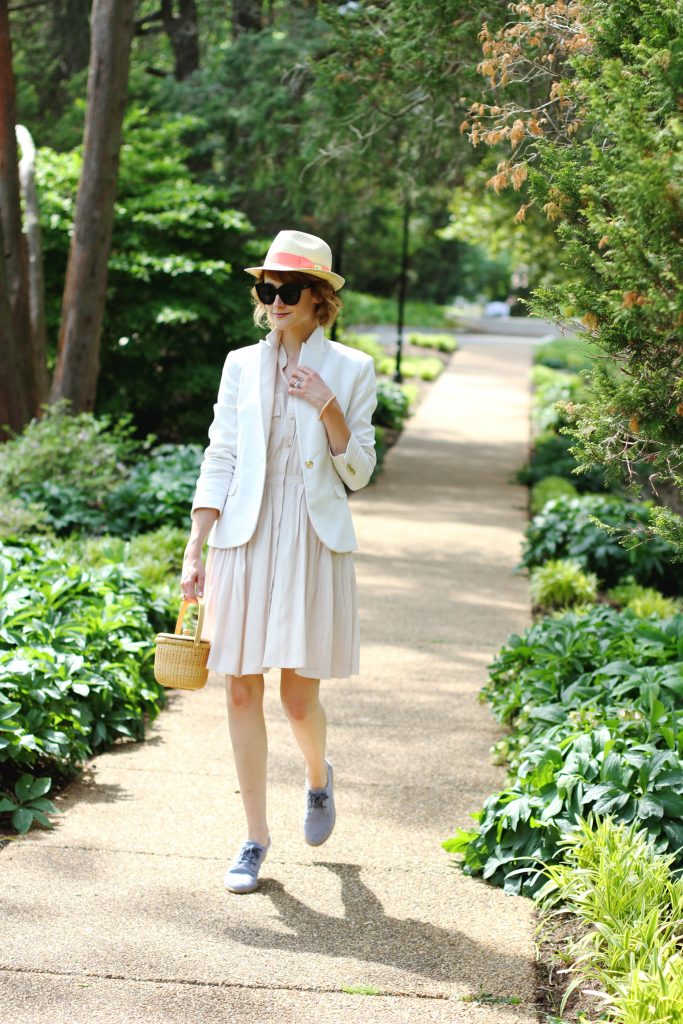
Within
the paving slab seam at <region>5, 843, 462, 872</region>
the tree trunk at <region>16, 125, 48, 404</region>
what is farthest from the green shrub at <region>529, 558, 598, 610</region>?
the tree trunk at <region>16, 125, 48, 404</region>

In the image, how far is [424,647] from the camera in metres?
7.30

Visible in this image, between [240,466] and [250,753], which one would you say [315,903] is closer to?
[250,753]

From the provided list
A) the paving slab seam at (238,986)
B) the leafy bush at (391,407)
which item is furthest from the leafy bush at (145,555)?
the leafy bush at (391,407)

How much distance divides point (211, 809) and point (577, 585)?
3973 millimetres

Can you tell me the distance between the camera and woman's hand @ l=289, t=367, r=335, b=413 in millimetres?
3844

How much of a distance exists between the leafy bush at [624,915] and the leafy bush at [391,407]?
1460cm

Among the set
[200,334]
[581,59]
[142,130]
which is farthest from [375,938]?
[142,130]

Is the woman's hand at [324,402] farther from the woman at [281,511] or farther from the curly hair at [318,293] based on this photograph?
the curly hair at [318,293]

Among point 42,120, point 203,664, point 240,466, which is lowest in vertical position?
point 203,664

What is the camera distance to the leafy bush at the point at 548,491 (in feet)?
38.7

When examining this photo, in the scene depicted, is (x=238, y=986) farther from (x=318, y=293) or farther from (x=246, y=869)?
(x=318, y=293)

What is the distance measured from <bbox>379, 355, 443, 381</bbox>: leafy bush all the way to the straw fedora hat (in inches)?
823

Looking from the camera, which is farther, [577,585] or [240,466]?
[577,585]

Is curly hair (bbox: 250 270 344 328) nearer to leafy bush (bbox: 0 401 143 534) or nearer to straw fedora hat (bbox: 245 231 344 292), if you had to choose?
straw fedora hat (bbox: 245 231 344 292)
